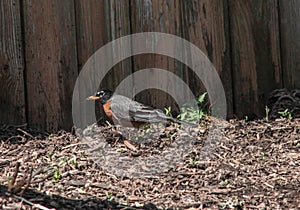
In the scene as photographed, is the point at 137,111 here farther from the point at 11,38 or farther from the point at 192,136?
the point at 11,38

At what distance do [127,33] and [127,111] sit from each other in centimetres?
80

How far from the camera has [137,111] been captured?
6.88m

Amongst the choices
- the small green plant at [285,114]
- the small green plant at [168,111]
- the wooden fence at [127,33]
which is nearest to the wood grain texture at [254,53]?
the wooden fence at [127,33]

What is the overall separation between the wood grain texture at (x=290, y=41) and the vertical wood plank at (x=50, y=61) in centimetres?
222

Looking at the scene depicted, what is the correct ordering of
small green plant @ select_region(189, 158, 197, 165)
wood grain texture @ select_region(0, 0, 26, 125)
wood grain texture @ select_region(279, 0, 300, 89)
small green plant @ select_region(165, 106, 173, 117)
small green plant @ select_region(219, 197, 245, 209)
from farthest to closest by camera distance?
wood grain texture @ select_region(279, 0, 300, 89) < small green plant @ select_region(165, 106, 173, 117) < wood grain texture @ select_region(0, 0, 26, 125) < small green plant @ select_region(189, 158, 197, 165) < small green plant @ select_region(219, 197, 245, 209)

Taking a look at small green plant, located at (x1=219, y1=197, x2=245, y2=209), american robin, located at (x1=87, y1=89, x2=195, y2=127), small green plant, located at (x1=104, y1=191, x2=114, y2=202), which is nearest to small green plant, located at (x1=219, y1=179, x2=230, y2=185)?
small green plant, located at (x1=219, y1=197, x2=245, y2=209)

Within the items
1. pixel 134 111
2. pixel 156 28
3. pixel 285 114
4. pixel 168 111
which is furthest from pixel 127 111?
pixel 285 114

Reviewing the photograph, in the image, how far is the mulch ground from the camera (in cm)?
516

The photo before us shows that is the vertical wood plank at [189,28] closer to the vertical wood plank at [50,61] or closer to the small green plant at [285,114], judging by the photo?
the small green plant at [285,114]

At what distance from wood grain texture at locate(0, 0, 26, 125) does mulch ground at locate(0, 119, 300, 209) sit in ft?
1.01

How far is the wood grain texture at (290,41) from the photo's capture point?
23.5 feet

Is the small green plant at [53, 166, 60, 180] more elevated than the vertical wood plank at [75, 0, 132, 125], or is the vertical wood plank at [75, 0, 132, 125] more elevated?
the vertical wood plank at [75, 0, 132, 125]

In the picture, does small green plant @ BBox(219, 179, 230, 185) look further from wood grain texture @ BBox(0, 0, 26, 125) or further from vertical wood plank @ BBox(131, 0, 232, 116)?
wood grain texture @ BBox(0, 0, 26, 125)

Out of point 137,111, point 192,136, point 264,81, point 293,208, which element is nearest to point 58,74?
point 137,111
